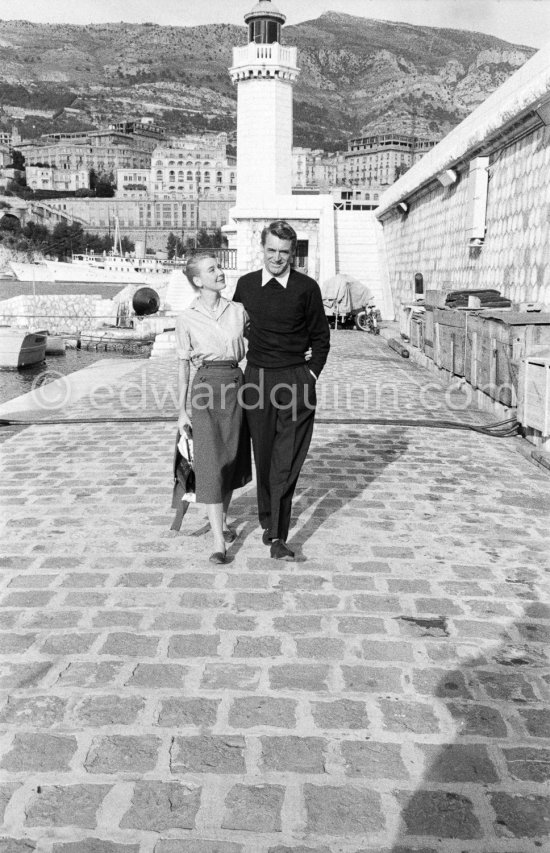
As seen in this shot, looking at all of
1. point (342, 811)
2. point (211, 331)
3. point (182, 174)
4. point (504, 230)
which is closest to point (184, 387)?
point (211, 331)

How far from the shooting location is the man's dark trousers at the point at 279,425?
4.41 m

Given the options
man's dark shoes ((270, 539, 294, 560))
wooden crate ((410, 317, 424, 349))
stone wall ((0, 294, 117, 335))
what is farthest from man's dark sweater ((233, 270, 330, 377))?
stone wall ((0, 294, 117, 335))

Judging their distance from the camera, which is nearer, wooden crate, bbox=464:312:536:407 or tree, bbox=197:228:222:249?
wooden crate, bbox=464:312:536:407

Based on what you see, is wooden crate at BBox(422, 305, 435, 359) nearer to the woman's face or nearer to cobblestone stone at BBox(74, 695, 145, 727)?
the woman's face

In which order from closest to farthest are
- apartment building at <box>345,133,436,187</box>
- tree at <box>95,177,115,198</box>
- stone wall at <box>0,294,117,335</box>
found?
1. stone wall at <box>0,294,117,335</box>
2. tree at <box>95,177,115,198</box>
3. apartment building at <box>345,133,436,187</box>

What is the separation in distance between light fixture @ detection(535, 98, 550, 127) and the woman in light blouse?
8219 millimetres

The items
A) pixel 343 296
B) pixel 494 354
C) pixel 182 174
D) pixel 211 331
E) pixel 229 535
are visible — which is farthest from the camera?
pixel 182 174

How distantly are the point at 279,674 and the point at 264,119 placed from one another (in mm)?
35759

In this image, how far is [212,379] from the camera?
4.29 m

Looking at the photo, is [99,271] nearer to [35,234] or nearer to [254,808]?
[35,234]

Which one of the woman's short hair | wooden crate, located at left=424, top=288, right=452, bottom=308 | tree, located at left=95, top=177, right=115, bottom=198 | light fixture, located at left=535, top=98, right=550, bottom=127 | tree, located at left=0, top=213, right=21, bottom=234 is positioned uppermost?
tree, located at left=95, top=177, right=115, bottom=198

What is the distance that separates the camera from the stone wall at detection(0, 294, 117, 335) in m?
51.2

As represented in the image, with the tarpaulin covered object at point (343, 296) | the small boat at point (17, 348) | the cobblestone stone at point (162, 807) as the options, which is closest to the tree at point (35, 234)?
the small boat at point (17, 348)

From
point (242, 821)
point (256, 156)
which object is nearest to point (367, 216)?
point (256, 156)
